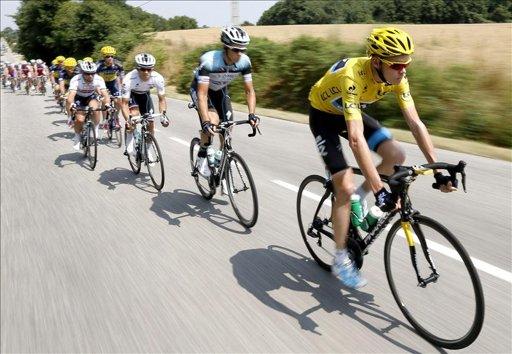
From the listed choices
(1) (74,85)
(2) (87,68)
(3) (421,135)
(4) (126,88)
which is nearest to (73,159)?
(1) (74,85)

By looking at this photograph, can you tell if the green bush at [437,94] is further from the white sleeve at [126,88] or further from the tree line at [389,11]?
the tree line at [389,11]

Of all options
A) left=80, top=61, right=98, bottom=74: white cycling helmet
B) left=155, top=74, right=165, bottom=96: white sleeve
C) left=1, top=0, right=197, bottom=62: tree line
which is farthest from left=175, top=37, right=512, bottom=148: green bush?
left=1, top=0, right=197, bottom=62: tree line

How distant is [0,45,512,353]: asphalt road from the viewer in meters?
3.20

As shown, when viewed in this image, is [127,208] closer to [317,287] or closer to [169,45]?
[317,287]

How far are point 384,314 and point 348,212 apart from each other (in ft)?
2.76

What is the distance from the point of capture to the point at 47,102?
20.9m

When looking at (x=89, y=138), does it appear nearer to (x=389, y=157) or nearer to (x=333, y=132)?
(x=333, y=132)

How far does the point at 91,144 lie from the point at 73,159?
0.99m

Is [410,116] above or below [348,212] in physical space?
above

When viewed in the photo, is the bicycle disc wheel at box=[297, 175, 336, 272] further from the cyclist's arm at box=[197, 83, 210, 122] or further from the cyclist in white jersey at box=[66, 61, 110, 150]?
the cyclist in white jersey at box=[66, 61, 110, 150]

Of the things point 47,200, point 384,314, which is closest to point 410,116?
point 384,314

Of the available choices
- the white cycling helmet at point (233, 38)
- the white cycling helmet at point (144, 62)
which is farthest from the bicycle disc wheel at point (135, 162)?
the white cycling helmet at point (233, 38)

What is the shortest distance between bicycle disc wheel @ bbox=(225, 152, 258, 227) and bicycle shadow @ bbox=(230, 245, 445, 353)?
0.70 meters

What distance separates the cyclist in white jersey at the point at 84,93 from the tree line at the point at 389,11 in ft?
154
